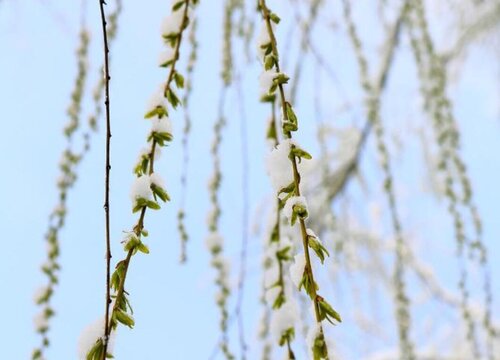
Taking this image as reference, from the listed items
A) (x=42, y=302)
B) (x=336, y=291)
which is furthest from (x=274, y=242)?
(x=336, y=291)

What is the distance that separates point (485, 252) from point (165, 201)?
0.77 metres

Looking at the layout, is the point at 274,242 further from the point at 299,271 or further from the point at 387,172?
the point at 387,172

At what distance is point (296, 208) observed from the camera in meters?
0.44

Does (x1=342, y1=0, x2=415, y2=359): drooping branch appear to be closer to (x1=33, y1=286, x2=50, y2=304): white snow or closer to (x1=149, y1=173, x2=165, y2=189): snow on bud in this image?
(x1=33, y1=286, x2=50, y2=304): white snow

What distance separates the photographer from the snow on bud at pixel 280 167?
47 centimetres

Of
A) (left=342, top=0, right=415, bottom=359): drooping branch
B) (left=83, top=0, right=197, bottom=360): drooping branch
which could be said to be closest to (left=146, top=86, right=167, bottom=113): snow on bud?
(left=83, top=0, right=197, bottom=360): drooping branch

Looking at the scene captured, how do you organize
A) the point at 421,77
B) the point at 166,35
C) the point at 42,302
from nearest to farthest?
the point at 166,35 → the point at 42,302 → the point at 421,77

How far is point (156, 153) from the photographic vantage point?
Result: 0.52 metres

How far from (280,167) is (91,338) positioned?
0.18m

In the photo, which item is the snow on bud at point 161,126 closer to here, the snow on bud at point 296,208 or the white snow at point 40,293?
the snow on bud at point 296,208

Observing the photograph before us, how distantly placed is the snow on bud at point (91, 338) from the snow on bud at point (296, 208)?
0.14m

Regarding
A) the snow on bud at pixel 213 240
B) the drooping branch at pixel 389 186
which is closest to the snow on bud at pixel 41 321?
the snow on bud at pixel 213 240

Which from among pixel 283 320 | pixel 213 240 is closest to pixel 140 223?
pixel 283 320

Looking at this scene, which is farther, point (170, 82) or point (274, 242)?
point (274, 242)
